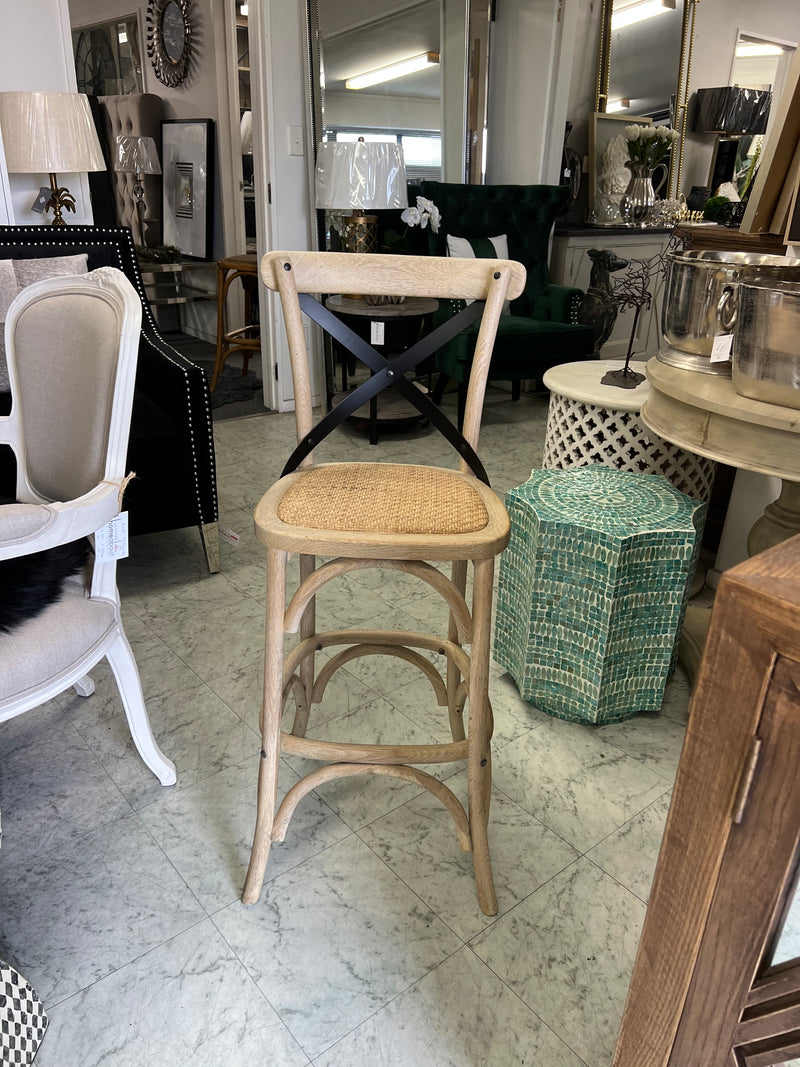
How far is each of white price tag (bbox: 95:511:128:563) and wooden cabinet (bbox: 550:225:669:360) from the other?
3489mm

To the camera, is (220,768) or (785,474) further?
(220,768)

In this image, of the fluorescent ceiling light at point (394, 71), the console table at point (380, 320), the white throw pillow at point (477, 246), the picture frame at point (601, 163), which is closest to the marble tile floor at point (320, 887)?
the console table at point (380, 320)

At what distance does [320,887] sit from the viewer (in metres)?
1.30

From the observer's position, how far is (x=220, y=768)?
1.56 metres

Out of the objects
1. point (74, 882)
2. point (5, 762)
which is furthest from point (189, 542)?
point (74, 882)

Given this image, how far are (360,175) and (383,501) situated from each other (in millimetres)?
2408

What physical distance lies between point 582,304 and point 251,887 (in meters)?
3.43

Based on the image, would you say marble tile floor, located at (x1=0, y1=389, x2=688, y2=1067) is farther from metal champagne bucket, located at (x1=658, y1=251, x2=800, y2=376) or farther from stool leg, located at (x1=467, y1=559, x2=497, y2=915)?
metal champagne bucket, located at (x1=658, y1=251, x2=800, y2=376)

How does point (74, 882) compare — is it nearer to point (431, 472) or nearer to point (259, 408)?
point (431, 472)

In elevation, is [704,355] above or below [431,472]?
above

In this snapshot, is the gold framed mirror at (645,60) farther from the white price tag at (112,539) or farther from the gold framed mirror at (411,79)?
the white price tag at (112,539)

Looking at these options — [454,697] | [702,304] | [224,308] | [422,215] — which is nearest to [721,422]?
[702,304]

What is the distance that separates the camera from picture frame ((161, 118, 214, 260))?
5.07 meters

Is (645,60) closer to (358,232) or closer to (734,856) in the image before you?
(358,232)
